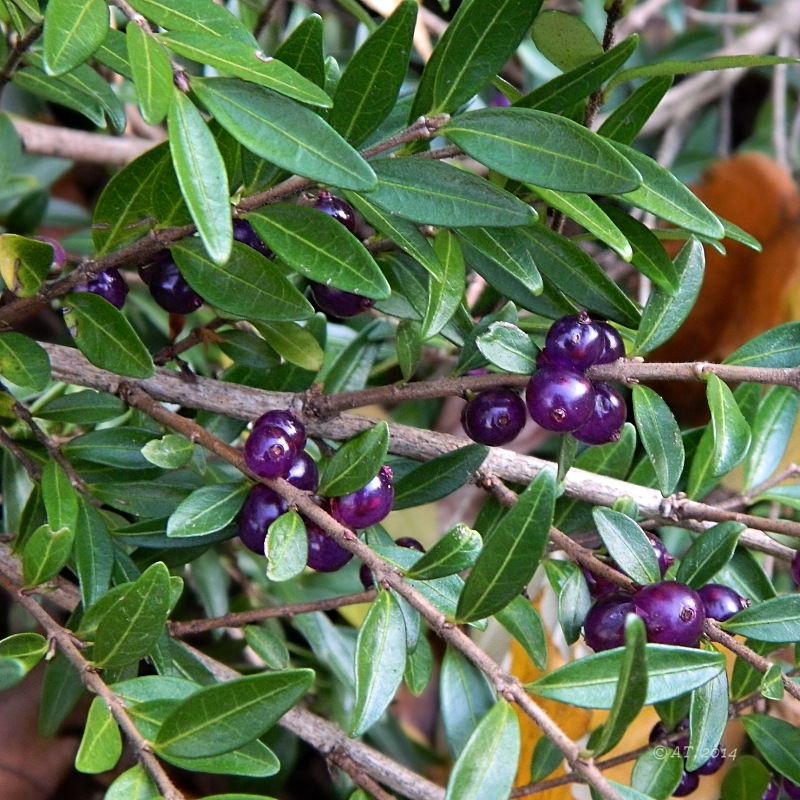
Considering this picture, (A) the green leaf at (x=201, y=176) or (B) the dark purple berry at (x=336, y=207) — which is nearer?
(A) the green leaf at (x=201, y=176)

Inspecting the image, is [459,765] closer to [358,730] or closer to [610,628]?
[358,730]

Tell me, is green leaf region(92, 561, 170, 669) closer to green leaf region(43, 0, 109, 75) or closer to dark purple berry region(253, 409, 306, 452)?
dark purple berry region(253, 409, 306, 452)

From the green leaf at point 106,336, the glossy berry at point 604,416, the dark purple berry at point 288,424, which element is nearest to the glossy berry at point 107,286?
the green leaf at point 106,336

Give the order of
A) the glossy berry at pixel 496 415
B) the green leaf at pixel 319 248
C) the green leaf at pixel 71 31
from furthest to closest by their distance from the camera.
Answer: the glossy berry at pixel 496 415 → the green leaf at pixel 319 248 → the green leaf at pixel 71 31

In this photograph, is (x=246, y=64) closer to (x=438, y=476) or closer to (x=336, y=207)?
(x=336, y=207)

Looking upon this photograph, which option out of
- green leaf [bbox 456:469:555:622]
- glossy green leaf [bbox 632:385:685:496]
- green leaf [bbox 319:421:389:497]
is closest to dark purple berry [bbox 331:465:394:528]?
green leaf [bbox 319:421:389:497]

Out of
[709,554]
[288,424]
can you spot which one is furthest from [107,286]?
[709,554]

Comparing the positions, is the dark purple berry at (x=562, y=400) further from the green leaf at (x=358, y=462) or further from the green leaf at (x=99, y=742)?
the green leaf at (x=99, y=742)
